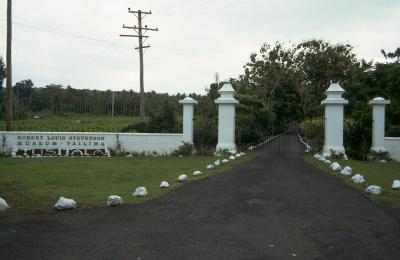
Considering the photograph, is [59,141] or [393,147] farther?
[59,141]

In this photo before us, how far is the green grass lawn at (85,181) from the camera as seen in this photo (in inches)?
330

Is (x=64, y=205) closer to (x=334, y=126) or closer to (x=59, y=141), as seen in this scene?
(x=59, y=141)

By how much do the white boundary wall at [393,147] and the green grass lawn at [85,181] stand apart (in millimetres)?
6725

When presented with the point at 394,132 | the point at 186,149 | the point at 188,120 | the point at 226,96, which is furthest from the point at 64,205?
the point at 394,132

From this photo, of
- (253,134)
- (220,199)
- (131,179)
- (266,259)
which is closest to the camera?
(266,259)

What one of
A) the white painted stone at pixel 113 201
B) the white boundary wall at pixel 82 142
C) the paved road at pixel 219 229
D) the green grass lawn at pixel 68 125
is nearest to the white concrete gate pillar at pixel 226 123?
the white boundary wall at pixel 82 142

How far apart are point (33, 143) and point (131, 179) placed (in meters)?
10.3

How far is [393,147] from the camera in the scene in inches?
733

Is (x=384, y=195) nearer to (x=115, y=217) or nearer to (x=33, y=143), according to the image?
(x=115, y=217)

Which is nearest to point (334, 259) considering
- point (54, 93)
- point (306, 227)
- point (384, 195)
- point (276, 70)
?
point (306, 227)

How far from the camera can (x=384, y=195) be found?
9.27 meters

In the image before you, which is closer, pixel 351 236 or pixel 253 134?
pixel 351 236

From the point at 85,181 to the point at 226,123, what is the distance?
9628mm

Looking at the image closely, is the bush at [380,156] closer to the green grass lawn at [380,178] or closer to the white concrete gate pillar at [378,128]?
the white concrete gate pillar at [378,128]
